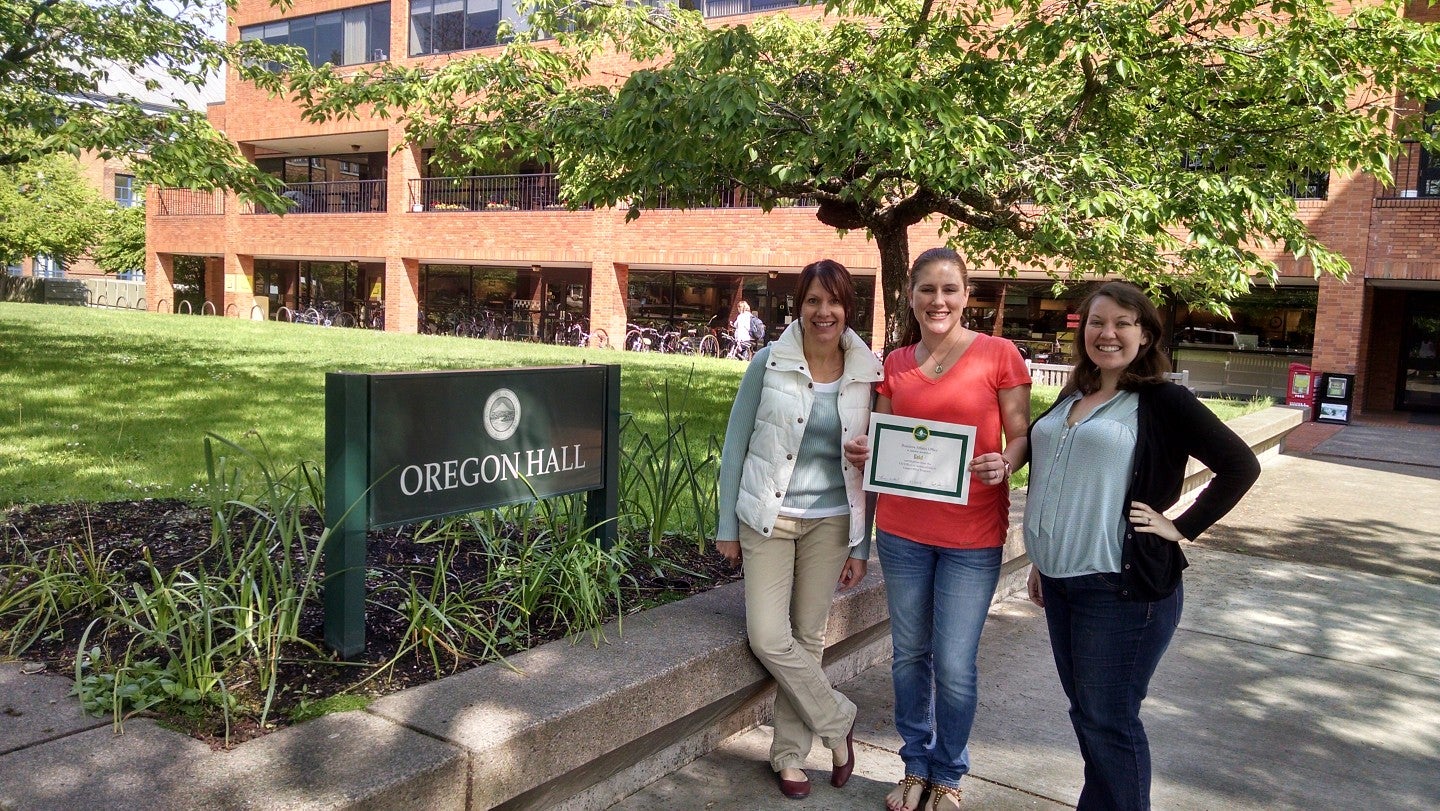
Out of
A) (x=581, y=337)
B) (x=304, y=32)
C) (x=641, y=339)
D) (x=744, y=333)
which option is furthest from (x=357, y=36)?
(x=744, y=333)

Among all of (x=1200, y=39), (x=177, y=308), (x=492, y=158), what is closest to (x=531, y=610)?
(x=492, y=158)

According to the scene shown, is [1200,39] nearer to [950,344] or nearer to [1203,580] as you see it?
[1203,580]

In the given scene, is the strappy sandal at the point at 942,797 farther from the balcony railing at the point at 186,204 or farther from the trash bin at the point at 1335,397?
the balcony railing at the point at 186,204

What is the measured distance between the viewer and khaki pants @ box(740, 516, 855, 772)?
346 cm

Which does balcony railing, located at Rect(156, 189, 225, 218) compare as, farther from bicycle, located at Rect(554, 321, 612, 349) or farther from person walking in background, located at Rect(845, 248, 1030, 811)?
person walking in background, located at Rect(845, 248, 1030, 811)

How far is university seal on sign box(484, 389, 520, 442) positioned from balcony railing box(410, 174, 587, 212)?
87.0 ft

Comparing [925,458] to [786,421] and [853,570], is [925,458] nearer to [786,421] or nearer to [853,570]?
Answer: [786,421]

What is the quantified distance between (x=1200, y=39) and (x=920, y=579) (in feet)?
22.2

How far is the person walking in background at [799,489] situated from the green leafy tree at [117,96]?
10.2 meters

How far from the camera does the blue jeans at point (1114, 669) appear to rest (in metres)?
2.89

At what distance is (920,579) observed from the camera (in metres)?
3.40

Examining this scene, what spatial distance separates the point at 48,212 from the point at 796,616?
45707 millimetres

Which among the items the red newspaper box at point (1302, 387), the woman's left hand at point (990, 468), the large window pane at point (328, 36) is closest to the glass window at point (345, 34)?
the large window pane at point (328, 36)

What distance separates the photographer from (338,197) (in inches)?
1390
